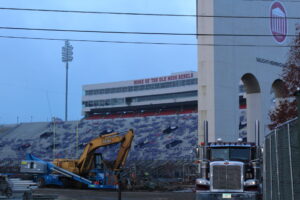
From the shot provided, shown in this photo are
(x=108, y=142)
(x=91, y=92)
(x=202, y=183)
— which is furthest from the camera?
(x=91, y=92)

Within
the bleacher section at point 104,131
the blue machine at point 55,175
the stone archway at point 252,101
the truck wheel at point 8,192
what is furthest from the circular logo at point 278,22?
the bleacher section at point 104,131

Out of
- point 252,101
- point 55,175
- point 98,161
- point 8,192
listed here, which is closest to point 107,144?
point 98,161

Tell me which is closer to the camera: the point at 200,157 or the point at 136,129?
the point at 200,157

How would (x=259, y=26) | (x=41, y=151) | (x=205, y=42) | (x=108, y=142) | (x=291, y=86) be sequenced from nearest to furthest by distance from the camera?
(x=291, y=86)
(x=205, y=42)
(x=259, y=26)
(x=108, y=142)
(x=41, y=151)

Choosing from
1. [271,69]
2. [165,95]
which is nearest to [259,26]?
[271,69]

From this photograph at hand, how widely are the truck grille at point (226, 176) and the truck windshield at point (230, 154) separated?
0.68 meters

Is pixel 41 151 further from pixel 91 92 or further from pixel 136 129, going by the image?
pixel 91 92

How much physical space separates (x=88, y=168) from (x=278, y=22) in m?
16.1

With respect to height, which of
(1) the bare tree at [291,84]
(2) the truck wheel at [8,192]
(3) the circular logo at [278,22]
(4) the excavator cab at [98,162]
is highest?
(3) the circular logo at [278,22]

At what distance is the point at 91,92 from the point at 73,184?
281ft

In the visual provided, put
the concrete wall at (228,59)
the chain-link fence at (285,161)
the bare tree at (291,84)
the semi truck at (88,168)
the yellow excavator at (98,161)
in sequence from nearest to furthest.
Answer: the chain-link fence at (285,161)
the bare tree at (291,84)
the concrete wall at (228,59)
the semi truck at (88,168)
the yellow excavator at (98,161)

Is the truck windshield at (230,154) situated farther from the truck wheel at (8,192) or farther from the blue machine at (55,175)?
the blue machine at (55,175)

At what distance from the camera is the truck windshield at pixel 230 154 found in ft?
55.4

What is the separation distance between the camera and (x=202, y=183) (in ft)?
53.9
